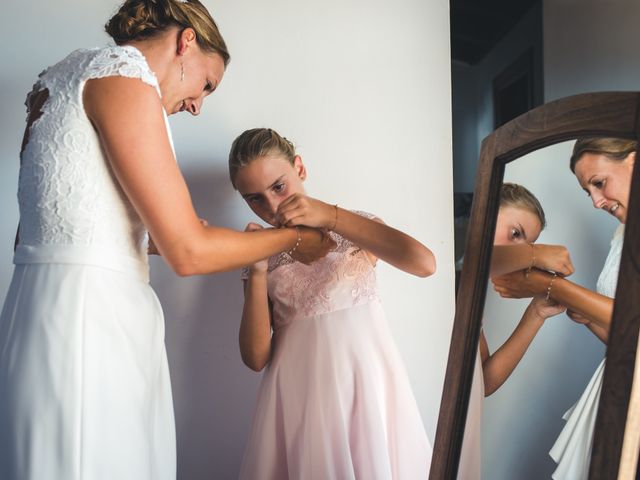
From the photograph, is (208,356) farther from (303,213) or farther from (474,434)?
(474,434)

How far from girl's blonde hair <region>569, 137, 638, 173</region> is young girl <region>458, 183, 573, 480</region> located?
0.10 meters

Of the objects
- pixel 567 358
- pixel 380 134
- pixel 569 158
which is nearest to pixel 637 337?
pixel 567 358

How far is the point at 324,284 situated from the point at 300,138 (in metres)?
0.59

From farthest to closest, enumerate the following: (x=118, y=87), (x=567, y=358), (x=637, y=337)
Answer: (x=118, y=87) < (x=567, y=358) < (x=637, y=337)

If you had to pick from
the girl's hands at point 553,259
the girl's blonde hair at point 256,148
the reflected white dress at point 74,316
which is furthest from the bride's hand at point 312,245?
→ the girl's hands at point 553,259

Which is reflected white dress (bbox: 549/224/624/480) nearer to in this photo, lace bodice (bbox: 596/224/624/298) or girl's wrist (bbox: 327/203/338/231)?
lace bodice (bbox: 596/224/624/298)

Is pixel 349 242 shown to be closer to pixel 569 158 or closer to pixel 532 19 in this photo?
pixel 569 158

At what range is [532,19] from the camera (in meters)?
2.64

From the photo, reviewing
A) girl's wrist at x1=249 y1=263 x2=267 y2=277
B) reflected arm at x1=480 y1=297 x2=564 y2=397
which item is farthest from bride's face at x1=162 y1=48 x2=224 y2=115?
reflected arm at x1=480 y1=297 x2=564 y2=397

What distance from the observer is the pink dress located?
137 centimetres

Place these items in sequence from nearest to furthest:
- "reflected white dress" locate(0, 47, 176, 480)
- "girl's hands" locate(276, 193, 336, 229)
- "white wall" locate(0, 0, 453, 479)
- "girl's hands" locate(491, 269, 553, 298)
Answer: "girl's hands" locate(491, 269, 553, 298) < "reflected white dress" locate(0, 47, 176, 480) < "girl's hands" locate(276, 193, 336, 229) < "white wall" locate(0, 0, 453, 479)

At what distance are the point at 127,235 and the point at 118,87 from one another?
0.24 m

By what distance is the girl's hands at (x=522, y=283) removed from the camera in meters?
0.86

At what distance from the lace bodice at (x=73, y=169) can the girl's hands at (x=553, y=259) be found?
0.63m
